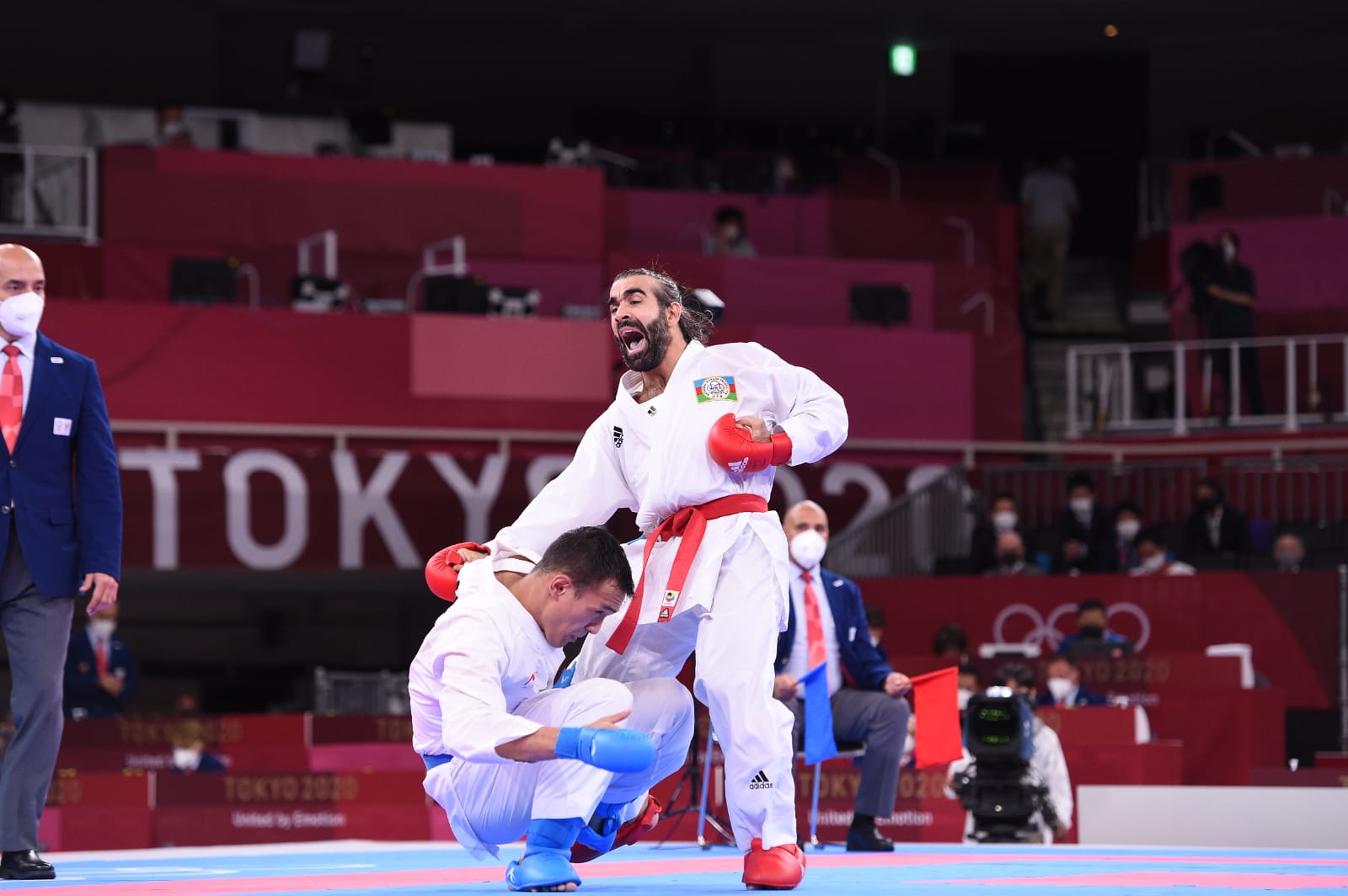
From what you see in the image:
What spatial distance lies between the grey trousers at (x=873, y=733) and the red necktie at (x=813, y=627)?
0.22 metres

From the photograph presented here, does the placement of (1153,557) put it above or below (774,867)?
above

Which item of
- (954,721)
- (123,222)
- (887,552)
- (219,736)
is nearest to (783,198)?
(887,552)

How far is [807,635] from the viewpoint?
810 centimetres

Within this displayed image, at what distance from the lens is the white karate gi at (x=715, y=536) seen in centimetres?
514

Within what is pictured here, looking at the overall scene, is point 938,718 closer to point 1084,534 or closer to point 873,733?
point 873,733

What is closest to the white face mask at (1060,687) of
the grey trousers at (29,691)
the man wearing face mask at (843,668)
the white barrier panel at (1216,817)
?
the white barrier panel at (1216,817)

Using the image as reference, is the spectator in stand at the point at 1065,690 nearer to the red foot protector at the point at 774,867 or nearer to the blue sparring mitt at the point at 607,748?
the red foot protector at the point at 774,867

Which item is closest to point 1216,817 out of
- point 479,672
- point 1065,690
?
point 1065,690

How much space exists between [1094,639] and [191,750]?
632cm

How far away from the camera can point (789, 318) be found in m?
18.1

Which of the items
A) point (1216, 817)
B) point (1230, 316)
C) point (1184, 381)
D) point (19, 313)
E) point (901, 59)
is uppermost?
point (901, 59)

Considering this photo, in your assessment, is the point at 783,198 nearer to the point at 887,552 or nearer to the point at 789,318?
the point at 789,318

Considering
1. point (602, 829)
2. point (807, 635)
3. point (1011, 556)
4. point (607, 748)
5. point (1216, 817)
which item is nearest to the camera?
point (607, 748)

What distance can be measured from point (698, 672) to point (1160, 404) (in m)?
13.7
